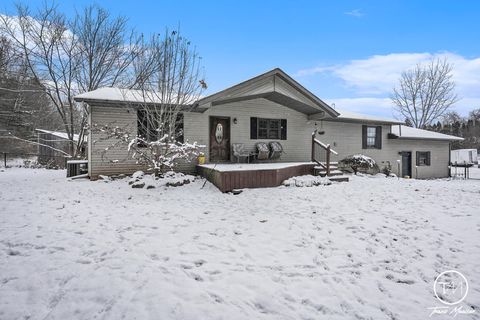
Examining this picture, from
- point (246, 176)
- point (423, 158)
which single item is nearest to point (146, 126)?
point (246, 176)

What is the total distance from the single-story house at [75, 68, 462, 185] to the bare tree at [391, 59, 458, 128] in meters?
14.6

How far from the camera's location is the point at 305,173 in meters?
9.91

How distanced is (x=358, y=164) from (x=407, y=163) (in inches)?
246

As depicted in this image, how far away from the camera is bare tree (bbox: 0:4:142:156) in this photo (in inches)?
586

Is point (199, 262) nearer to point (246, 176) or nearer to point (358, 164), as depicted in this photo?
point (246, 176)

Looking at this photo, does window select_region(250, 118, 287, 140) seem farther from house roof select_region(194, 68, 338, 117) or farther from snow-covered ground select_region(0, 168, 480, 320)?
snow-covered ground select_region(0, 168, 480, 320)

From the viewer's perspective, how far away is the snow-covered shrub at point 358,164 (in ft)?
40.9

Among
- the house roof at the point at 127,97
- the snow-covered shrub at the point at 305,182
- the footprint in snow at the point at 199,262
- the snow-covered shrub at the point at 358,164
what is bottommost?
the footprint in snow at the point at 199,262

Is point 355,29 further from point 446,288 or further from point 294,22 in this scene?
point 446,288

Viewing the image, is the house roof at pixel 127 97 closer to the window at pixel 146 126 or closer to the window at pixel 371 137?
the window at pixel 146 126

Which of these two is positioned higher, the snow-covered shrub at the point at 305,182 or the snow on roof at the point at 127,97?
the snow on roof at the point at 127,97

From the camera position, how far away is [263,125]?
38.4ft

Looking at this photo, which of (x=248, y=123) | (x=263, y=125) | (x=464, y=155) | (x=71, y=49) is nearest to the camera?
(x=248, y=123)

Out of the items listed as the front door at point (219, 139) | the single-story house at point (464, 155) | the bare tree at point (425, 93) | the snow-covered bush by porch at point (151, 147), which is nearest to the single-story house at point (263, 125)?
the front door at point (219, 139)
